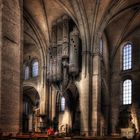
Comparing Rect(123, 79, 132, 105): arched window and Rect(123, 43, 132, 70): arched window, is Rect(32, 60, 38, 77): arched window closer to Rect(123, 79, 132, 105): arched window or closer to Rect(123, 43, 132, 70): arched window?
Rect(123, 43, 132, 70): arched window

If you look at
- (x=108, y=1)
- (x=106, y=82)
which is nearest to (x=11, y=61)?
(x=108, y=1)

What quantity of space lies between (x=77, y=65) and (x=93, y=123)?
586 cm

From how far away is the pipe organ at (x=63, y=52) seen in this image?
29.0 m

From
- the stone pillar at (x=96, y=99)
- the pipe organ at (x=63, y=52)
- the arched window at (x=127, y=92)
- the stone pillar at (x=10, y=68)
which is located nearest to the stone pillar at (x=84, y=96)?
the stone pillar at (x=96, y=99)

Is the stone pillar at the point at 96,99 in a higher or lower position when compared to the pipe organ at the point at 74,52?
lower

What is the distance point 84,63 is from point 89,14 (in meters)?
4.84

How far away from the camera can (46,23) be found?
3231cm

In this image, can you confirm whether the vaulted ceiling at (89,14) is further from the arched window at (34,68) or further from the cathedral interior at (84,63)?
the arched window at (34,68)

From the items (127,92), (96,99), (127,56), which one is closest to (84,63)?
(96,99)

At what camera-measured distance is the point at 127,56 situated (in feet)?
114

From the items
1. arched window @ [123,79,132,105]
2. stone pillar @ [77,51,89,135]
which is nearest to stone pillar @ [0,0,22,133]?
stone pillar @ [77,51,89,135]

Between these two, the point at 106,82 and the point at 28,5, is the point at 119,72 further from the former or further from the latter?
the point at 28,5

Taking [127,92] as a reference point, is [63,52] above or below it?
above

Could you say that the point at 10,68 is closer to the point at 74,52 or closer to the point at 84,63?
the point at 84,63
